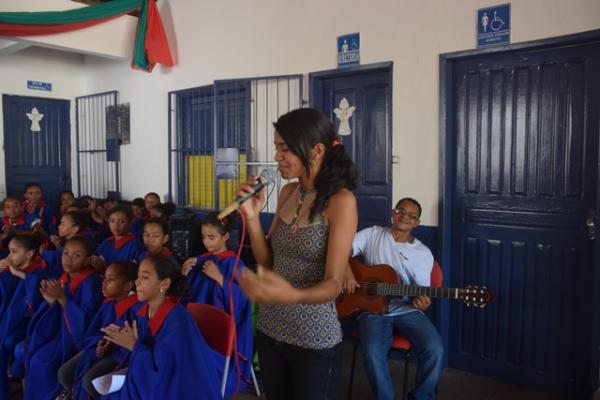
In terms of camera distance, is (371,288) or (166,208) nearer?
(371,288)

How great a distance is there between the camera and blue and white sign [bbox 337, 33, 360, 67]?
11.6 feet

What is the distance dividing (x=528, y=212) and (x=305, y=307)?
6.89ft

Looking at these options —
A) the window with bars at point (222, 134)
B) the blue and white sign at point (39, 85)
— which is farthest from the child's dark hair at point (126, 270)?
the blue and white sign at point (39, 85)

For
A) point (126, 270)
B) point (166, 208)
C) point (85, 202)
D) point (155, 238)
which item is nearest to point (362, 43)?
point (155, 238)

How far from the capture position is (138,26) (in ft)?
16.7

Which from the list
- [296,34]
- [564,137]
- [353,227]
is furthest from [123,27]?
[353,227]

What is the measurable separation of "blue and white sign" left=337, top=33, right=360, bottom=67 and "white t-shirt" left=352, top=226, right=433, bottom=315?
134cm

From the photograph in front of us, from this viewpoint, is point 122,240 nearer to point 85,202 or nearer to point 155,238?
point 155,238

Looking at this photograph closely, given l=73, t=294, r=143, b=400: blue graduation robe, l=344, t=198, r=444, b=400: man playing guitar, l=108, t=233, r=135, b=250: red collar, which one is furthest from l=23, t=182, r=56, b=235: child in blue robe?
l=344, t=198, r=444, b=400: man playing guitar

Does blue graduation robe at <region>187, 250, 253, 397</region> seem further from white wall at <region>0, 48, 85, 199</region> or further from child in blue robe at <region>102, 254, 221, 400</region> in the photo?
white wall at <region>0, 48, 85, 199</region>

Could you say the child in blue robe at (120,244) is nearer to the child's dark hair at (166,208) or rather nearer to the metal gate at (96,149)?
the child's dark hair at (166,208)

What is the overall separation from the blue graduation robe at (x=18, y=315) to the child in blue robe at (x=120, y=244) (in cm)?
67

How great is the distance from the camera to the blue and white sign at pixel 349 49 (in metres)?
3.54

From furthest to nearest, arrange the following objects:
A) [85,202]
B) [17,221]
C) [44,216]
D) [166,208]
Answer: [85,202]
[44,216]
[17,221]
[166,208]
